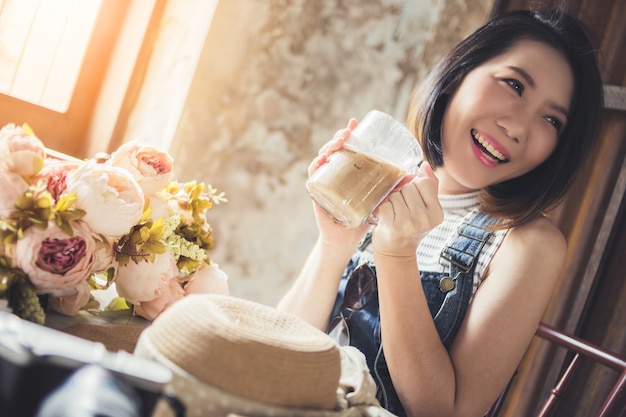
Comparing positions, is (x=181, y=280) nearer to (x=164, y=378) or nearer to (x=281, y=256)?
(x=164, y=378)

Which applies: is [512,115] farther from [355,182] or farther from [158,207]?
[158,207]

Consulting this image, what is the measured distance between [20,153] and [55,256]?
152mm

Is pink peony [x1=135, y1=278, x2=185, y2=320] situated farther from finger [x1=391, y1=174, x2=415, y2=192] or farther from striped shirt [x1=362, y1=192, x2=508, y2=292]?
striped shirt [x1=362, y1=192, x2=508, y2=292]

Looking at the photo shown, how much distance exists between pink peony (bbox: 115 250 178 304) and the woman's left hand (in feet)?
1.44

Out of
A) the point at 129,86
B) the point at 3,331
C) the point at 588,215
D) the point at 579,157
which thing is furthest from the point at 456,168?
the point at 3,331

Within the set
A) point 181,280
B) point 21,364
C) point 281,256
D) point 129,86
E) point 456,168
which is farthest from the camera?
point 281,256

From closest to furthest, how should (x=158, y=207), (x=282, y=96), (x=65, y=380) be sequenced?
(x=65, y=380) → (x=158, y=207) → (x=282, y=96)

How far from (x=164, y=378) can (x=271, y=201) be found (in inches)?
60.2

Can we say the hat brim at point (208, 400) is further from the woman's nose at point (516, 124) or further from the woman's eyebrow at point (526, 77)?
the woman's eyebrow at point (526, 77)

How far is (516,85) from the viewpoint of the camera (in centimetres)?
149

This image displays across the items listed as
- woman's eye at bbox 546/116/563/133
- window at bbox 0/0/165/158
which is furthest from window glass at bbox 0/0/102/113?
woman's eye at bbox 546/116/563/133

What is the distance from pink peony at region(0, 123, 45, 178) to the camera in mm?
832

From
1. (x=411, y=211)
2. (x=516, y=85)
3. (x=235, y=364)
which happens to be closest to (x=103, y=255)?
(x=235, y=364)

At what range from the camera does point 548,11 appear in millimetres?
1608
